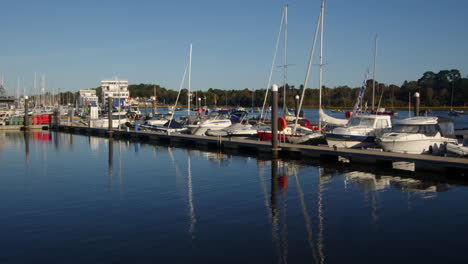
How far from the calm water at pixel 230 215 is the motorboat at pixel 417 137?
8.51 feet

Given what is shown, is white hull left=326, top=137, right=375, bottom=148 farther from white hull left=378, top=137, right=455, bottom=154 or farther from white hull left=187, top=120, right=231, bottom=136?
white hull left=187, top=120, right=231, bottom=136

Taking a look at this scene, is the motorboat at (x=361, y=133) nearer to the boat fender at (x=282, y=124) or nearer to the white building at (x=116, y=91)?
the boat fender at (x=282, y=124)

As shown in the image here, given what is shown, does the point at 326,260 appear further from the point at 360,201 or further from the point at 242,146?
the point at 242,146

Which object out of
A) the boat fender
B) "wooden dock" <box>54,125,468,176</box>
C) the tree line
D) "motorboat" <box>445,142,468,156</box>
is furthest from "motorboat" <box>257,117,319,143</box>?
the tree line

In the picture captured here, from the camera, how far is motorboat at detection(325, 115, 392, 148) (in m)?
25.9

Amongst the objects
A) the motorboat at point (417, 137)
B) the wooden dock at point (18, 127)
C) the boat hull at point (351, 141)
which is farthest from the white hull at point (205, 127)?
the wooden dock at point (18, 127)

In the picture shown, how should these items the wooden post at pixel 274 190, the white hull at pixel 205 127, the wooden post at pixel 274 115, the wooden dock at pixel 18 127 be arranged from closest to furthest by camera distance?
the wooden post at pixel 274 190, the wooden post at pixel 274 115, the white hull at pixel 205 127, the wooden dock at pixel 18 127

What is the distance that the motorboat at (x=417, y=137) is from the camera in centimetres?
2347

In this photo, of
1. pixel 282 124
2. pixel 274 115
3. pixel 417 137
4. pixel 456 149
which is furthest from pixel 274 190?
pixel 282 124

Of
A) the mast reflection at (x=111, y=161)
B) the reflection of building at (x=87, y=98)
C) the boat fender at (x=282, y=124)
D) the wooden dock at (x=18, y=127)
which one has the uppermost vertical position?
the reflection of building at (x=87, y=98)

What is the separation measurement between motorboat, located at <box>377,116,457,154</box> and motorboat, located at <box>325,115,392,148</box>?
1.49 metres

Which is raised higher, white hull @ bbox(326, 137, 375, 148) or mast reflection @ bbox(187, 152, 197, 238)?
white hull @ bbox(326, 137, 375, 148)

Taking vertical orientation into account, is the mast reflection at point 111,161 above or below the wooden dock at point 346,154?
below

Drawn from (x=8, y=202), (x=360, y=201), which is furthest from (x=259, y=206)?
(x=8, y=202)
